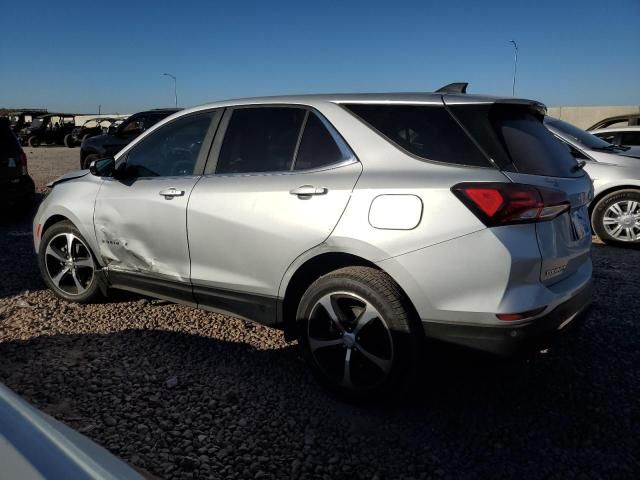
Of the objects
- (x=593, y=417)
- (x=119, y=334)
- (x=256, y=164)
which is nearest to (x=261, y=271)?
(x=256, y=164)

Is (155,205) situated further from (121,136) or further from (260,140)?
(121,136)

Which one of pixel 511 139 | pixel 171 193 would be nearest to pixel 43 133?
pixel 171 193

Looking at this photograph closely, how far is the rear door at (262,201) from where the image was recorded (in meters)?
2.70

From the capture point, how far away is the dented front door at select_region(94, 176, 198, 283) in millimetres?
3270

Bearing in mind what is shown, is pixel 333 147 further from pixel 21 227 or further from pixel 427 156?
pixel 21 227

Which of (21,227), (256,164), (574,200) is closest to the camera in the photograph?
(574,200)

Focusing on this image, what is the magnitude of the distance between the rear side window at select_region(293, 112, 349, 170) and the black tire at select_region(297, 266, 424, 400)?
627mm

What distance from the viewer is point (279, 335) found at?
3637mm

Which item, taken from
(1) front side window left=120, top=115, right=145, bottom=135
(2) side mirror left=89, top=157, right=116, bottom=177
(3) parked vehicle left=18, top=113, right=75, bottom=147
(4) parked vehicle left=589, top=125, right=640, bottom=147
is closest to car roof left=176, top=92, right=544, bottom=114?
(2) side mirror left=89, top=157, right=116, bottom=177

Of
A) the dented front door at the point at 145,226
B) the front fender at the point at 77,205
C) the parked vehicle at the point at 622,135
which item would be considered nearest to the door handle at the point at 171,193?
the dented front door at the point at 145,226

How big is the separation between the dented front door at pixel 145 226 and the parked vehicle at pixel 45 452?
2120 mm

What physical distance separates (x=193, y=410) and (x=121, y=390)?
0.49 m

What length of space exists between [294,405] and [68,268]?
7.98 feet

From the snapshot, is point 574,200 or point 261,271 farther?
point 261,271
